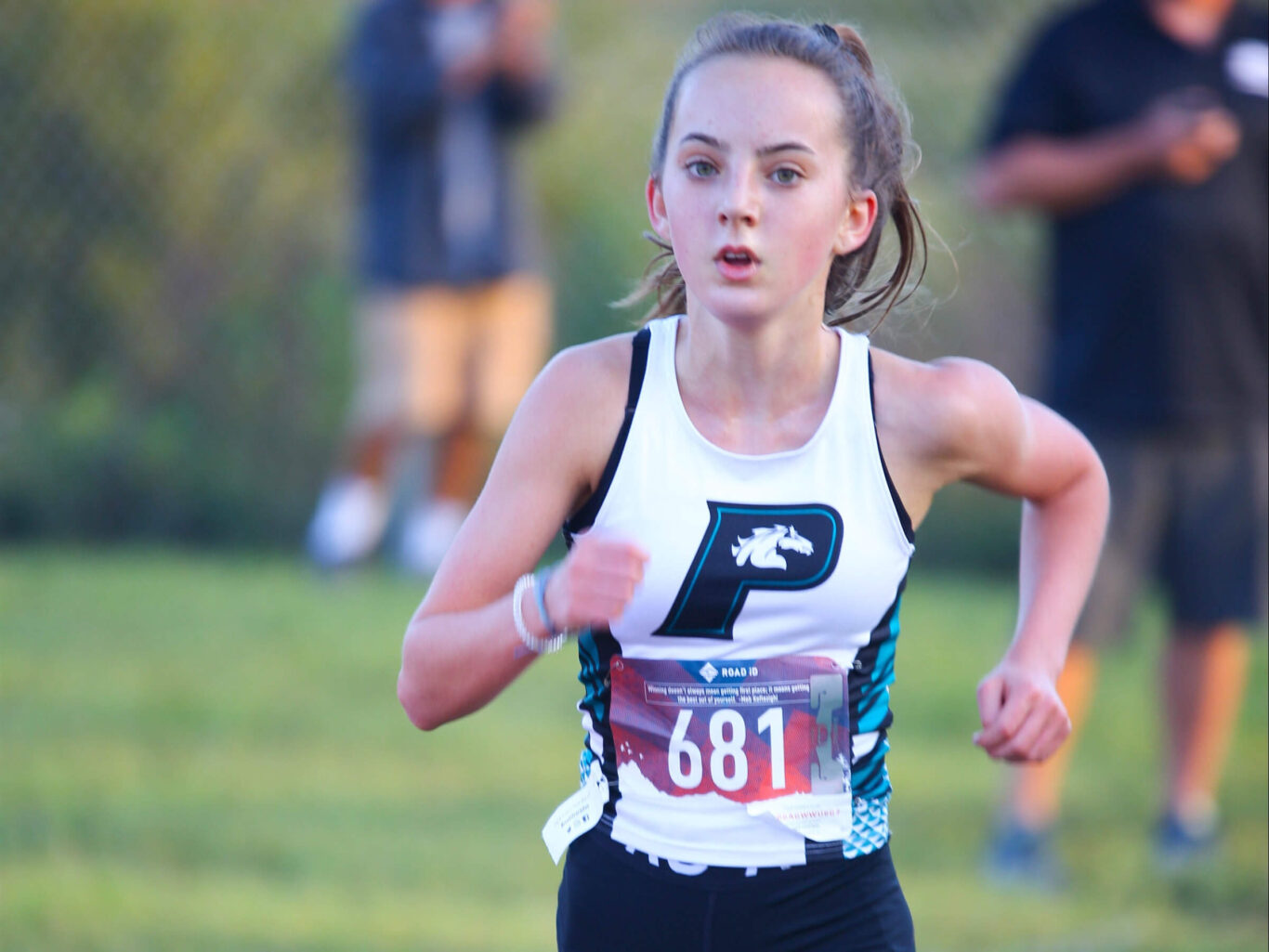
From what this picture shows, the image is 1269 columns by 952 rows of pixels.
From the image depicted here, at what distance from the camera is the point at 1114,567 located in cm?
409

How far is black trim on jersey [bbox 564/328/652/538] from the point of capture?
1.96 meters

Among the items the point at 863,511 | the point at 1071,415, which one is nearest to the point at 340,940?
the point at 863,511

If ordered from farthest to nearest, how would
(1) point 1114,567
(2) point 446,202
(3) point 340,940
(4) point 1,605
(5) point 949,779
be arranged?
(2) point 446,202, (4) point 1,605, (5) point 949,779, (1) point 1114,567, (3) point 340,940

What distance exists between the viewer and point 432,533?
22.1 feet

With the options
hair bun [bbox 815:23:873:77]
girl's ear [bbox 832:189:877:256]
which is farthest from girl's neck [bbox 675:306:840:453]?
hair bun [bbox 815:23:873:77]

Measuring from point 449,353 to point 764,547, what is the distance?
5068mm

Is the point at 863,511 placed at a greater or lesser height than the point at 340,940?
greater

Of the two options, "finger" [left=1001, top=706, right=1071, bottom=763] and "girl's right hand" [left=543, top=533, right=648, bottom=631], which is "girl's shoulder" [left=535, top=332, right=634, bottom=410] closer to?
"girl's right hand" [left=543, top=533, right=648, bottom=631]

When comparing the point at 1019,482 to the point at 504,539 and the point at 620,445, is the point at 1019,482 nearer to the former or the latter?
the point at 620,445

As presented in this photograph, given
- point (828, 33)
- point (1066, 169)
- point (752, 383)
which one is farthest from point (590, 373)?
point (1066, 169)

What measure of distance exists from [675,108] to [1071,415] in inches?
96.7

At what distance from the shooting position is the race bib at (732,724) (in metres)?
2.00

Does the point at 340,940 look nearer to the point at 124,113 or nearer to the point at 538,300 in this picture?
the point at 538,300

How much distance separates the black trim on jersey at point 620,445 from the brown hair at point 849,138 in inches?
6.0
